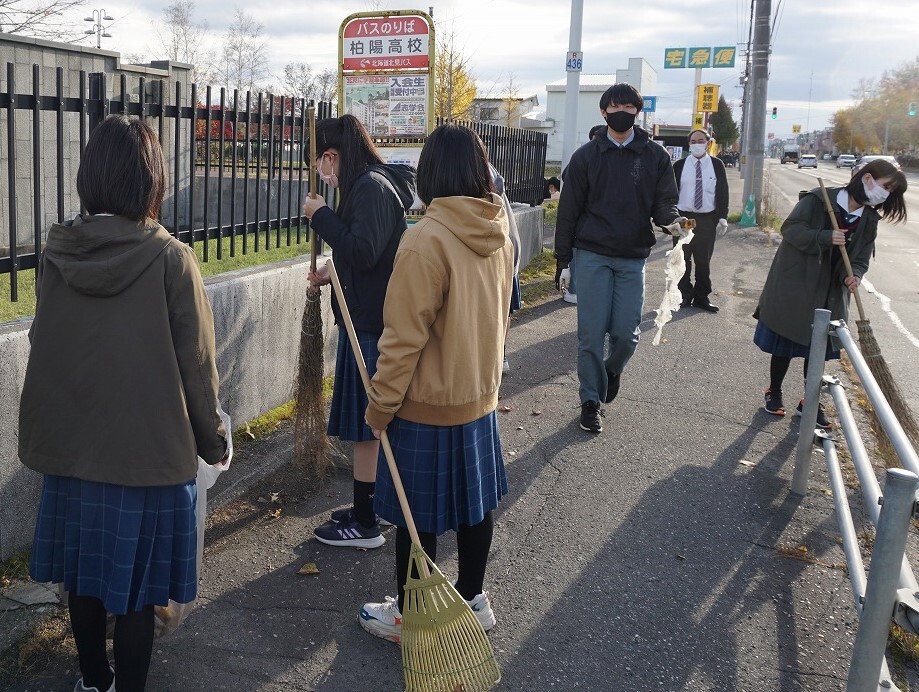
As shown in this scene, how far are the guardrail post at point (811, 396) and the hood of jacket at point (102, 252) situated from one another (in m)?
3.45

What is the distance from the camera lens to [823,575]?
382 cm

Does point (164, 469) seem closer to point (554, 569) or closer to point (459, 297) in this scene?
point (459, 297)

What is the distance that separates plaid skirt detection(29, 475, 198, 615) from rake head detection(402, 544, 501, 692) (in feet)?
2.38

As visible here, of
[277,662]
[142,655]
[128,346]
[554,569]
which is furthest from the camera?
[554,569]

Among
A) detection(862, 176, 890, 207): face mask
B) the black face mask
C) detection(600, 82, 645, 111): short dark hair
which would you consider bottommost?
detection(862, 176, 890, 207): face mask

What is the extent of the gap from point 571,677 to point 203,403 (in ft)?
5.42

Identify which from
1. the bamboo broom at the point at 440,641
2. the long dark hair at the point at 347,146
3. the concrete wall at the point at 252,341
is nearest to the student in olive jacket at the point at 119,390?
the bamboo broom at the point at 440,641

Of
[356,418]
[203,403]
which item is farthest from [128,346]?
[356,418]

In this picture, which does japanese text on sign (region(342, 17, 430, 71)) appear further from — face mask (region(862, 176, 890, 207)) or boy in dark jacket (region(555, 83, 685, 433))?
face mask (region(862, 176, 890, 207))

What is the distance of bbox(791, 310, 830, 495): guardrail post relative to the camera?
4418 mm

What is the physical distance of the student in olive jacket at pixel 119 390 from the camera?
2318 mm

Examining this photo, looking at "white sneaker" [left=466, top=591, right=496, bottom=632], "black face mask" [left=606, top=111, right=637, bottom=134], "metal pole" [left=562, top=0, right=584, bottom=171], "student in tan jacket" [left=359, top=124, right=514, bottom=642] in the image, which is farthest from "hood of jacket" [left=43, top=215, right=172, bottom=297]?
"metal pole" [left=562, top=0, right=584, bottom=171]

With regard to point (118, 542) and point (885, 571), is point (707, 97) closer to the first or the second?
point (885, 571)

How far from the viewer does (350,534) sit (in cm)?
388
